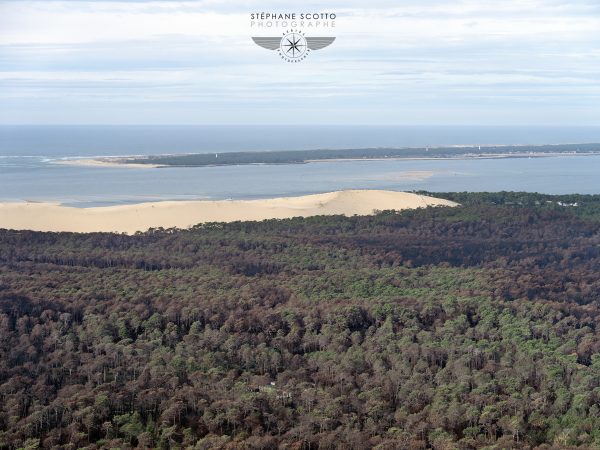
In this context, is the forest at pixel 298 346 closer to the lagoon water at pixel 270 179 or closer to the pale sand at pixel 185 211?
the pale sand at pixel 185 211

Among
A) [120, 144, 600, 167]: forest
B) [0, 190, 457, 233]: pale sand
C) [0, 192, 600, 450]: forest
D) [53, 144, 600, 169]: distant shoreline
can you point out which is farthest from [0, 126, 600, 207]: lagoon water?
[0, 192, 600, 450]: forest

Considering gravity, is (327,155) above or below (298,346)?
above

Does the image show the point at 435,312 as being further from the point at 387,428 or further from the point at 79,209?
the point at 79,209

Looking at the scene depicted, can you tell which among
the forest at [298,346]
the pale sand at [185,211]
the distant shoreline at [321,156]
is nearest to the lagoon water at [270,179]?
the distant shoreline at [321,156]

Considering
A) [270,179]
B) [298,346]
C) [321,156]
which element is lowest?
[298,346]

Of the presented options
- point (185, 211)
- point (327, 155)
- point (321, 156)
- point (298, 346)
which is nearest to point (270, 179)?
point (185, 211)

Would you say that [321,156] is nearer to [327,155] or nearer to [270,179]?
[327,155]

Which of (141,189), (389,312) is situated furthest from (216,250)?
(141,189)

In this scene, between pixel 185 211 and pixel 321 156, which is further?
pixel 321 156
